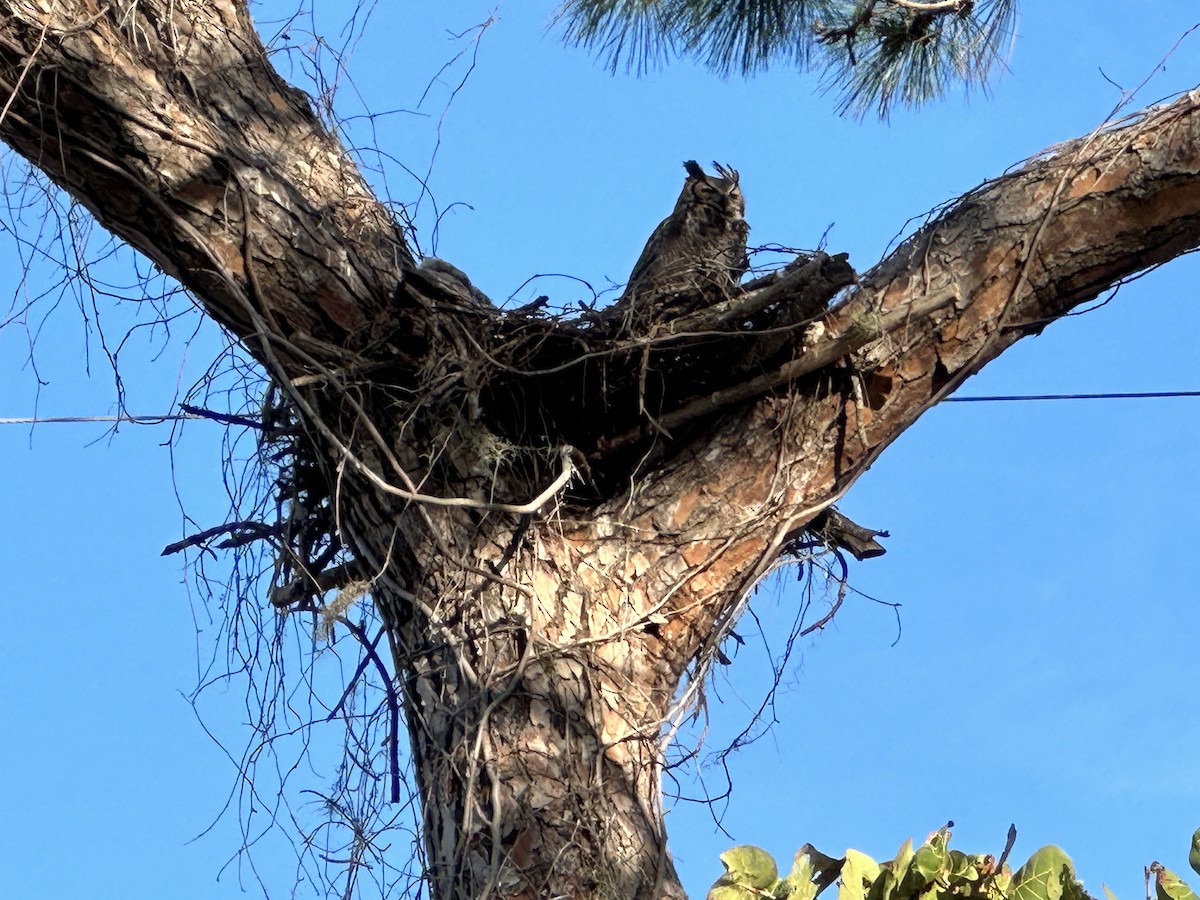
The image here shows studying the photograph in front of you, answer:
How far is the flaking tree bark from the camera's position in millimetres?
2635

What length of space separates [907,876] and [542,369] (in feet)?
3.82

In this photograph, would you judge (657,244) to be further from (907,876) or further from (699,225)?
(907,876)

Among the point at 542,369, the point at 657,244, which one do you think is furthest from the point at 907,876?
the point at 657,244

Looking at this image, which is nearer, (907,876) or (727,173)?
(907,876)

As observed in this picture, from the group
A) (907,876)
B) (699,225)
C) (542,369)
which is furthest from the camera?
(699,225)

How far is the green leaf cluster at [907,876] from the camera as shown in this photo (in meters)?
2.53

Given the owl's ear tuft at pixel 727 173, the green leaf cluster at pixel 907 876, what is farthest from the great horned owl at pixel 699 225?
the green leaf cluster at pixel 907 876

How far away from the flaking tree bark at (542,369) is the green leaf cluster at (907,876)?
0.62 ft

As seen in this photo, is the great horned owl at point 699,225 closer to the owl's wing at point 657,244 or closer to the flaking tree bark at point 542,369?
the owl's wing at point 657,244

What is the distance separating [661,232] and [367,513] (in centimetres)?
256

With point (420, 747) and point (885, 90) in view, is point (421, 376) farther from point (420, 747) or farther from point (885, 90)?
point (885, 90)

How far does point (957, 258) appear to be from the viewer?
2938 millimetres

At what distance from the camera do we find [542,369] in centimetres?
297

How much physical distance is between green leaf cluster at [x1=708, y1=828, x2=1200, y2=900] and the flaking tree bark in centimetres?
19
